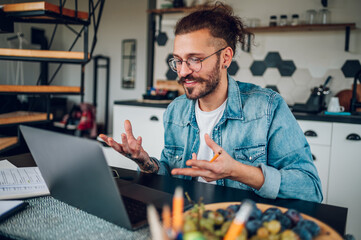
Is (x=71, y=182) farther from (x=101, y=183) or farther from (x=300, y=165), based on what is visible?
(x=300, y=165)

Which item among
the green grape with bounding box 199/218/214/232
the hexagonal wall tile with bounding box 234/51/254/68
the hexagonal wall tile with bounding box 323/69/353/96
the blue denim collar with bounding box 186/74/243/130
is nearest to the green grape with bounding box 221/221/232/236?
the green grape with bounding box 199/218/214/232

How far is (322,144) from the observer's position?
2242 millimetres

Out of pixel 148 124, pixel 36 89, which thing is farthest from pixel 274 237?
pixel 148 124

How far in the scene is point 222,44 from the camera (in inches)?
52.2

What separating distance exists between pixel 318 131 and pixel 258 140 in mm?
1239

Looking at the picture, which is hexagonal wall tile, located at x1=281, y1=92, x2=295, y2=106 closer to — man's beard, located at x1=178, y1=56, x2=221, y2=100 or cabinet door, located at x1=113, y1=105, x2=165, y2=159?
cabinet door, located at x1=113, y1=105, x2=165, y2=159

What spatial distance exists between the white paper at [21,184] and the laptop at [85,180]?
72mm

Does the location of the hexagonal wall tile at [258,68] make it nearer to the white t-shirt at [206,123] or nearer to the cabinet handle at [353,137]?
the cabinet handle at [353,137]

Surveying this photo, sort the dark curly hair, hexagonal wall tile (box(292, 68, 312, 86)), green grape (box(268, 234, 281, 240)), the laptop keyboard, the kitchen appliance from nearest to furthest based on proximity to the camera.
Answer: green grape (box(268, 234, 281, 240)) → the laptop keyboard → the dark curly hair → the kitchen appliance → hexagonal wall tile (box(292, 68, 312, 86))

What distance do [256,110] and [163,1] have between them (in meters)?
2.51

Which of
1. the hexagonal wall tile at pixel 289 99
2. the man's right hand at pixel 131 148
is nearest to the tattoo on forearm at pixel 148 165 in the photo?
the man's right hand at pixel 131 148

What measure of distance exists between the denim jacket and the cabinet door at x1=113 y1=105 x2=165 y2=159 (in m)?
1.38

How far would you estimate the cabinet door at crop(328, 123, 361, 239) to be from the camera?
2145 mm

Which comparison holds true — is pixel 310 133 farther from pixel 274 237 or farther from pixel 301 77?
pixel 274 237
